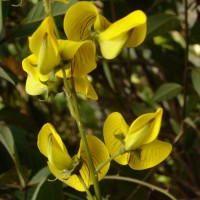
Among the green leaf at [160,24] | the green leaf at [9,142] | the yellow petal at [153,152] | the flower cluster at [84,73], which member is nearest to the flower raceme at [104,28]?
the flower cluster at [84,73]

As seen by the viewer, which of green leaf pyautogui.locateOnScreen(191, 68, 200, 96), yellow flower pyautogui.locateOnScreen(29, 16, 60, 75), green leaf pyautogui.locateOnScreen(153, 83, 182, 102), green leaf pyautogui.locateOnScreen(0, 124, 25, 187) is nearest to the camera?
yellow flower pyautogui.locateOnScreen(29, 16, 60, 75)

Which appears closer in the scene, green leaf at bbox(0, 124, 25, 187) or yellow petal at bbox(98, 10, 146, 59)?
yellow petal at bbox(98, 10, 146, 59)

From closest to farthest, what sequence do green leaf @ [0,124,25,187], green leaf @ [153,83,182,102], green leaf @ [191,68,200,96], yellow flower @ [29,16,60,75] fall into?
yellow flower @ [29,16,60,75]
green leaf @ [0,124,25,187]
green leaf @ [191,68,200,96]
green leaf @ [153,83,182,102]

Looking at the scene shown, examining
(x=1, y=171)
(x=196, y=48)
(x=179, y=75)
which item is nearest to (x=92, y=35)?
(x=1, y=171)

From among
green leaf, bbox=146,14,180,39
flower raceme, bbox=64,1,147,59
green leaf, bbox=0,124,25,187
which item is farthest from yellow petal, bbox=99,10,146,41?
green leaf, bbox=146,14,180,39

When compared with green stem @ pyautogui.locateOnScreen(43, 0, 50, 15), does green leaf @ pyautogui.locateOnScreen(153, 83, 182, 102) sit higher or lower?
lower

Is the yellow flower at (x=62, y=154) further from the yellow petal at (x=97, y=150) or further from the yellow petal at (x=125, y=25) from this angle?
the yellow petal at (x=125, y=25)

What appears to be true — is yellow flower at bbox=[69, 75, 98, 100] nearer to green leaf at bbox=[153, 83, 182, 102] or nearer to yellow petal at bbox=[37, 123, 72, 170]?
yellow petal at bbox=[37, 123, 72, 170]

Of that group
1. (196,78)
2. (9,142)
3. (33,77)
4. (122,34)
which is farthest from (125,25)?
(196,78)
